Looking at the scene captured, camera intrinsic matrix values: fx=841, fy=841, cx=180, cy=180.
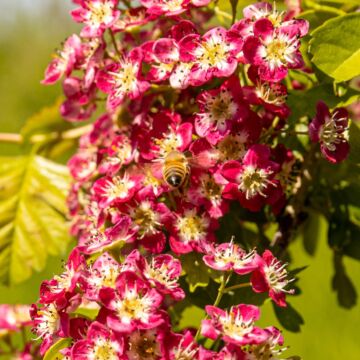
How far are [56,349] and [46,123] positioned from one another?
786 millimetres

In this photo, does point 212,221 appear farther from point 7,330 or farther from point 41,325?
point 7,330

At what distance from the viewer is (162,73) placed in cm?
113

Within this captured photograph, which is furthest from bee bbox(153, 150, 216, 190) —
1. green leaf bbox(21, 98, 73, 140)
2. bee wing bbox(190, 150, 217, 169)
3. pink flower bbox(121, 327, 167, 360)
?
green leaf bbox(21, 98, 73, 140)

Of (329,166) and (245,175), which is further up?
(245,175)

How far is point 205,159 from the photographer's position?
1.07 metres

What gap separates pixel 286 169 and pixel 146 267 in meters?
0.29

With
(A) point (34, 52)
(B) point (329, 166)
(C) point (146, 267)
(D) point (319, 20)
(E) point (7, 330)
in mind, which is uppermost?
(D) point (319, 20)

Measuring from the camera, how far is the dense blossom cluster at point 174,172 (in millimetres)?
931

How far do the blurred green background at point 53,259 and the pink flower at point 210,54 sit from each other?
0.52 m

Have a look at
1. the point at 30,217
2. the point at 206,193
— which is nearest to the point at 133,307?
the point at 206,193

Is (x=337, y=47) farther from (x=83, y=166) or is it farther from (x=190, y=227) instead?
(x=83, y=166)

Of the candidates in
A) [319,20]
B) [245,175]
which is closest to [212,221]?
[245,175]

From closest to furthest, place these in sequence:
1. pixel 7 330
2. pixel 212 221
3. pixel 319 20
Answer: pixel 212 221 < pixel 319 20 < pixel 7 330

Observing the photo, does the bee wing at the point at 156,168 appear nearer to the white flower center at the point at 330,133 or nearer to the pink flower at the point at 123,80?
the pink flower at the point at 123,80
